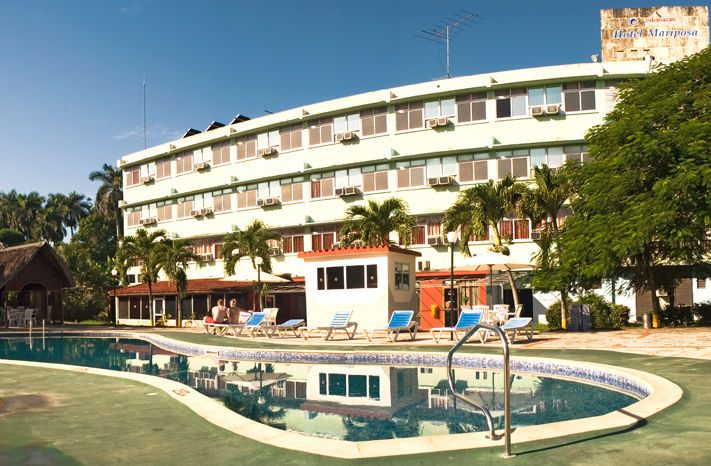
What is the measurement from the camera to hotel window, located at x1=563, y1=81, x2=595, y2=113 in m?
34.2

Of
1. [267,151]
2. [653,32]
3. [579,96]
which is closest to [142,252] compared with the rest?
[267,151]

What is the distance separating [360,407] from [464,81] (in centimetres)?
2905

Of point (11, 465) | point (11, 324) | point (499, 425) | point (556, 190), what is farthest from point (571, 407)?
point (11, 324)

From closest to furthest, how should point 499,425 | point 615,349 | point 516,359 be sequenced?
1. point 499,425
2. point 516,359
3. point 615,349

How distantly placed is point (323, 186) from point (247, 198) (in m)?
7.14

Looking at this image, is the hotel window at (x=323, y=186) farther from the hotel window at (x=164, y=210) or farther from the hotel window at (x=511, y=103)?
the hotel window at (x=164, y=210)

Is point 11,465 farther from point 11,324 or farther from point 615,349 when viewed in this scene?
point 11,324

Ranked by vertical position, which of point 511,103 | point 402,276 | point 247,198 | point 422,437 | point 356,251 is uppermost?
point 511,103

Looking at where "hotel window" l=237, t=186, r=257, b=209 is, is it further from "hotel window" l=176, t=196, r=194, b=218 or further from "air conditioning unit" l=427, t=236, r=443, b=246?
"air conditioning unit" l=427, t=236, r=443, b=246

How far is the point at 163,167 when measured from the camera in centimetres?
5172

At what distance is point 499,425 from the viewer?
8.11 meters

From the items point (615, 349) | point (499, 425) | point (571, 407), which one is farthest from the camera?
point (615, 349)

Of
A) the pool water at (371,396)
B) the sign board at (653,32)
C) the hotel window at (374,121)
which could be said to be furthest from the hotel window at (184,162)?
the pool water at (371,396)

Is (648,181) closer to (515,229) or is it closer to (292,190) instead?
(515,229)
